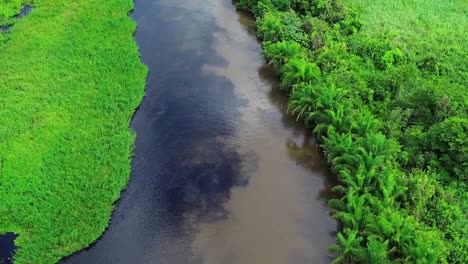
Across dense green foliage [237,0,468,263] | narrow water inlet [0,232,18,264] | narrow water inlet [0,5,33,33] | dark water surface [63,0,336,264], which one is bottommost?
narrow water inlet [0,5,33,33]

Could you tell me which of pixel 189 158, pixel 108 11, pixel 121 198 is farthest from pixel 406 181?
pixel 108 11

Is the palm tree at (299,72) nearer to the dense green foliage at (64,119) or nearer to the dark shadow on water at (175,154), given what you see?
the dark shadow on water at (175,154)

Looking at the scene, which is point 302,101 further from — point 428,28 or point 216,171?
point 428,28

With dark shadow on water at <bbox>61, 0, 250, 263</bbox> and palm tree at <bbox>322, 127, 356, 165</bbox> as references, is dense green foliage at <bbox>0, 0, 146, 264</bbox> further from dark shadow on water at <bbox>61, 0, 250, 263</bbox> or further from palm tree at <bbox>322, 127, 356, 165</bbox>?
palm tree at <bbox>322, 127, 356, 165</bbox>

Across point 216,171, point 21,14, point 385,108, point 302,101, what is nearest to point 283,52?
point 302,101

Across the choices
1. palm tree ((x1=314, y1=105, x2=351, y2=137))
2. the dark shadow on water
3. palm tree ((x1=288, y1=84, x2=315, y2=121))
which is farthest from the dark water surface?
palm tree ((x1=314, y1=105, x2=351, y2=137))

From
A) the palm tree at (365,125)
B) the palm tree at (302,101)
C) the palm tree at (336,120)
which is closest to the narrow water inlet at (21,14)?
the palm tree at (302,101)
